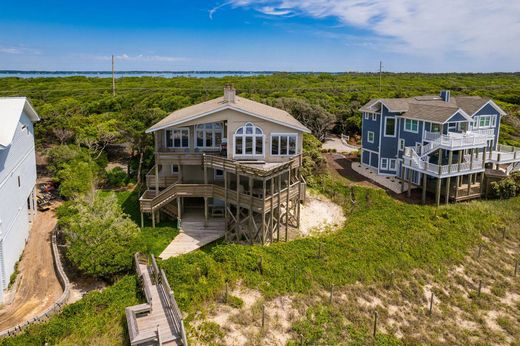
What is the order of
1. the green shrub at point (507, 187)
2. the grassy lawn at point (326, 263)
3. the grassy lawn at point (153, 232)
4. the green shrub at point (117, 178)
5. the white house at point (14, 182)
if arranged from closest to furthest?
the grassy lawn at point (326, 263) → the white house at point (14, 182) → the grassy lawn at point (153, 232) → the green shrub at point (507, 187) → the green shrub at point (117, 178)

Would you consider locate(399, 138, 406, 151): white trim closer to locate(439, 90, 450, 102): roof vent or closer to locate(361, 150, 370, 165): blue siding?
locate(361, 150, 370, 165): blue siding

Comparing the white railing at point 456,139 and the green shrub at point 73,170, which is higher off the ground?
the white railing at point 456,139

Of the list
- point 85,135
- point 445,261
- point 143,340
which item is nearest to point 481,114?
point 445,261

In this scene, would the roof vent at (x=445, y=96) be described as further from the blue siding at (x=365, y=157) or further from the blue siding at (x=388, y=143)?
the blue siding at (x=365, y=157)

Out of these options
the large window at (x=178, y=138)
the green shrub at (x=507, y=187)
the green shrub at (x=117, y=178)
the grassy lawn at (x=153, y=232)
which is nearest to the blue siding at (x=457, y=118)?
the green shrub at (x=507, y=187)

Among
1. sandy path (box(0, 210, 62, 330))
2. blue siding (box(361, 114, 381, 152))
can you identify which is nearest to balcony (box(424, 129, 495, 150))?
blue siding (box(361, 114, 381, 152))

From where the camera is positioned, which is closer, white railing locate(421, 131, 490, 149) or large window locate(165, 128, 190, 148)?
large window locate(165, 128, 190, 148)
